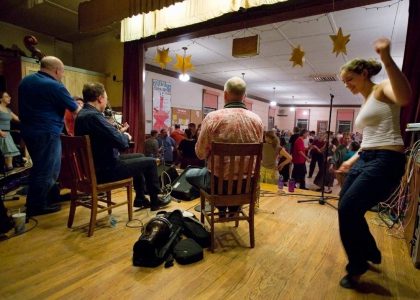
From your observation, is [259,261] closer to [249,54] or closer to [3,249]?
[3,249]

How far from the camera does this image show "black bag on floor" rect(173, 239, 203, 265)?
1.62 meters

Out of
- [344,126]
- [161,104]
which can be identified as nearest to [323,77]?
[161,104]

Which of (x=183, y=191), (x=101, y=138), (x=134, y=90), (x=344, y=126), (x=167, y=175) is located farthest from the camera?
(x=344, y=126)

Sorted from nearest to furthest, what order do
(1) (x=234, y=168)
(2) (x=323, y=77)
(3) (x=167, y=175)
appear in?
(1) (x=234, y=168) → (3) (x=167, y=175) → (2) (x=323, y=77)

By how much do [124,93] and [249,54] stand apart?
2270 mm

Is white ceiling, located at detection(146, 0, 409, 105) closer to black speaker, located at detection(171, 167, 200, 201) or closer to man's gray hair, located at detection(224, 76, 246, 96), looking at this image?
man's gray hair, located at detection(224, 76, 246, 96)

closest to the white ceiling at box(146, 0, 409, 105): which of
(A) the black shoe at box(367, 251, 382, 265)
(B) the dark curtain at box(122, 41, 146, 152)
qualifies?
(B) the dark curtain at box(122, 41, 146, 152)

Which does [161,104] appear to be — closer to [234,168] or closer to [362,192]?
[234,168]

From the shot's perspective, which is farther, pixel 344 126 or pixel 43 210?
pixel 344 126

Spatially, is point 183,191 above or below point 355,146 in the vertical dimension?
below

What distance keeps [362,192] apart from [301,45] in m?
4.24

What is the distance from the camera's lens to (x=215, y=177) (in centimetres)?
187

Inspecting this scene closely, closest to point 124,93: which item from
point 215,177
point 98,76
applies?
point 98,76

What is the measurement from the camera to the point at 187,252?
1656 millimetres
